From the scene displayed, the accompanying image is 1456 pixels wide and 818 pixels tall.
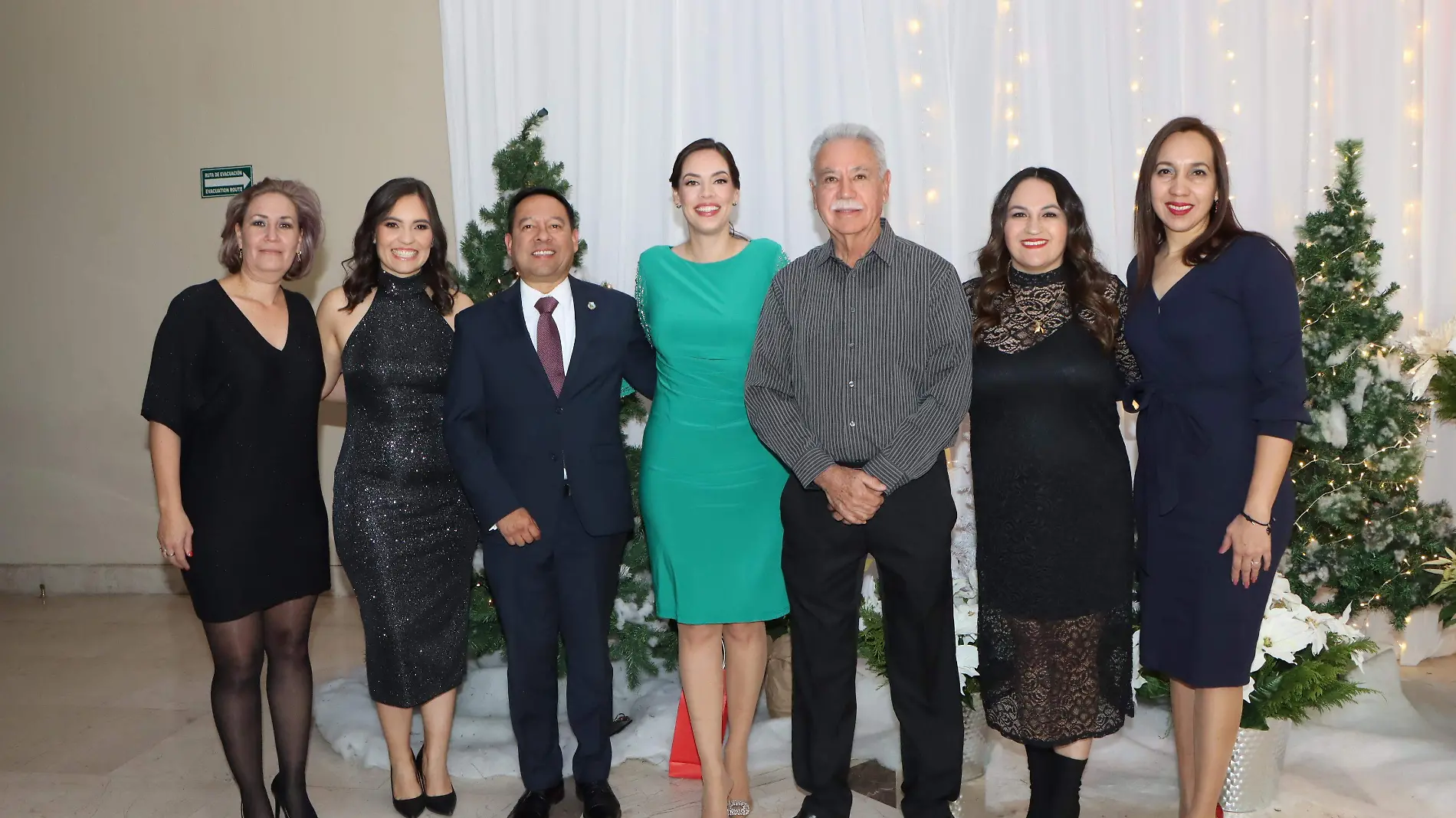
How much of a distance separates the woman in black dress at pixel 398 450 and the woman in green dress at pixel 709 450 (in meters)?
0.58

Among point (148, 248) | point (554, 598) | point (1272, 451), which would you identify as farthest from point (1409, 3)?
point (148, 248)

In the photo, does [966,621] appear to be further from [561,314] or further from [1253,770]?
[561,314]

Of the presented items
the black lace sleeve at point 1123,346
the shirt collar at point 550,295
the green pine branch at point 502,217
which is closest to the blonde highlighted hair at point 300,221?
the shirt collar at point 550,295

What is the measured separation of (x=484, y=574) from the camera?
3.71m

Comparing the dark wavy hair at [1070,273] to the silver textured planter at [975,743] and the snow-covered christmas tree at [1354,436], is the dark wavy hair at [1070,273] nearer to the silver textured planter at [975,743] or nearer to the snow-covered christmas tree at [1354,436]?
the silver textured planter at [975,743]

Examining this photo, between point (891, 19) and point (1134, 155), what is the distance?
1.07 m

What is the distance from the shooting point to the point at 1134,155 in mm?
3949

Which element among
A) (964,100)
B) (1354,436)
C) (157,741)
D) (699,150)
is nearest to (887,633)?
(699,150)

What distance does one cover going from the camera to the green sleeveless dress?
104 inches

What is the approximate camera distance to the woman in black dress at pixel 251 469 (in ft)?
8.18

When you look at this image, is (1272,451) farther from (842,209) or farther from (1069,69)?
(1069,69)

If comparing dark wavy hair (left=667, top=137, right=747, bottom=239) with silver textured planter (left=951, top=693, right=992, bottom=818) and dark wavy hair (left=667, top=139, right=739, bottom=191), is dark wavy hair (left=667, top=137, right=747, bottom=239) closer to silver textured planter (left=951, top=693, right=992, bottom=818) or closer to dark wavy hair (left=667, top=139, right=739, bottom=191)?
dark wavy hair (left=667, top=139, right=739, bottom=191)

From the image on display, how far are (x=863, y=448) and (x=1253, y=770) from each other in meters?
1.46

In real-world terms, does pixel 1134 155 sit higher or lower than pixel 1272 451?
higher
